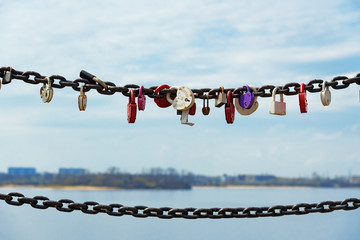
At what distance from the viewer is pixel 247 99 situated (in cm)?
348

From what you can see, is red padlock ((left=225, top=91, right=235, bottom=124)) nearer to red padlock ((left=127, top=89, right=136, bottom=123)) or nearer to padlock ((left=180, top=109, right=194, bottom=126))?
padlock ((left=180, top=109, right=194, bottom=126))

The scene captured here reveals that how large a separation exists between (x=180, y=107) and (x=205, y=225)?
57546 millimetres

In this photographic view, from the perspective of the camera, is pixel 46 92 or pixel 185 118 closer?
pixel 46 92

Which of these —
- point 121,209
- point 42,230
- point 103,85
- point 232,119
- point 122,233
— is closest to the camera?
point 121,209

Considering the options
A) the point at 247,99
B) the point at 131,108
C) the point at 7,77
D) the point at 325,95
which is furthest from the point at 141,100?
the point at 325,95

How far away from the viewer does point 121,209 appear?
3109 millimetres

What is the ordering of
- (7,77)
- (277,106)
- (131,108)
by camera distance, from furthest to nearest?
(277,106) → (131,108) → (7,77)

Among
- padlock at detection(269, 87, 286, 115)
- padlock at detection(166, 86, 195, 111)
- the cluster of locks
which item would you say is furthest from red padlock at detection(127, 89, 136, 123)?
padlock at detection(269, 87, 286, 115)

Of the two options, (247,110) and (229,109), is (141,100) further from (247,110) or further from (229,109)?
(247,110)

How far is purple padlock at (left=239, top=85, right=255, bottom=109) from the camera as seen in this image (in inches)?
136

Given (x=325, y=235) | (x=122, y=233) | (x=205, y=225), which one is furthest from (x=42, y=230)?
(x=325, y=235)

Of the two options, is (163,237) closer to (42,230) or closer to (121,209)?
(42,230)

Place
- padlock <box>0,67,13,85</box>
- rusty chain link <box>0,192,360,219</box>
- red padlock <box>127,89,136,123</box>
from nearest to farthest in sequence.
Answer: rusty chain link <box>0,192,360,219</box> < padlock <box>0,67,13,85</box> < red padlock <box>127,89,136,123</box>

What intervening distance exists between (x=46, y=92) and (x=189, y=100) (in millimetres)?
1011
